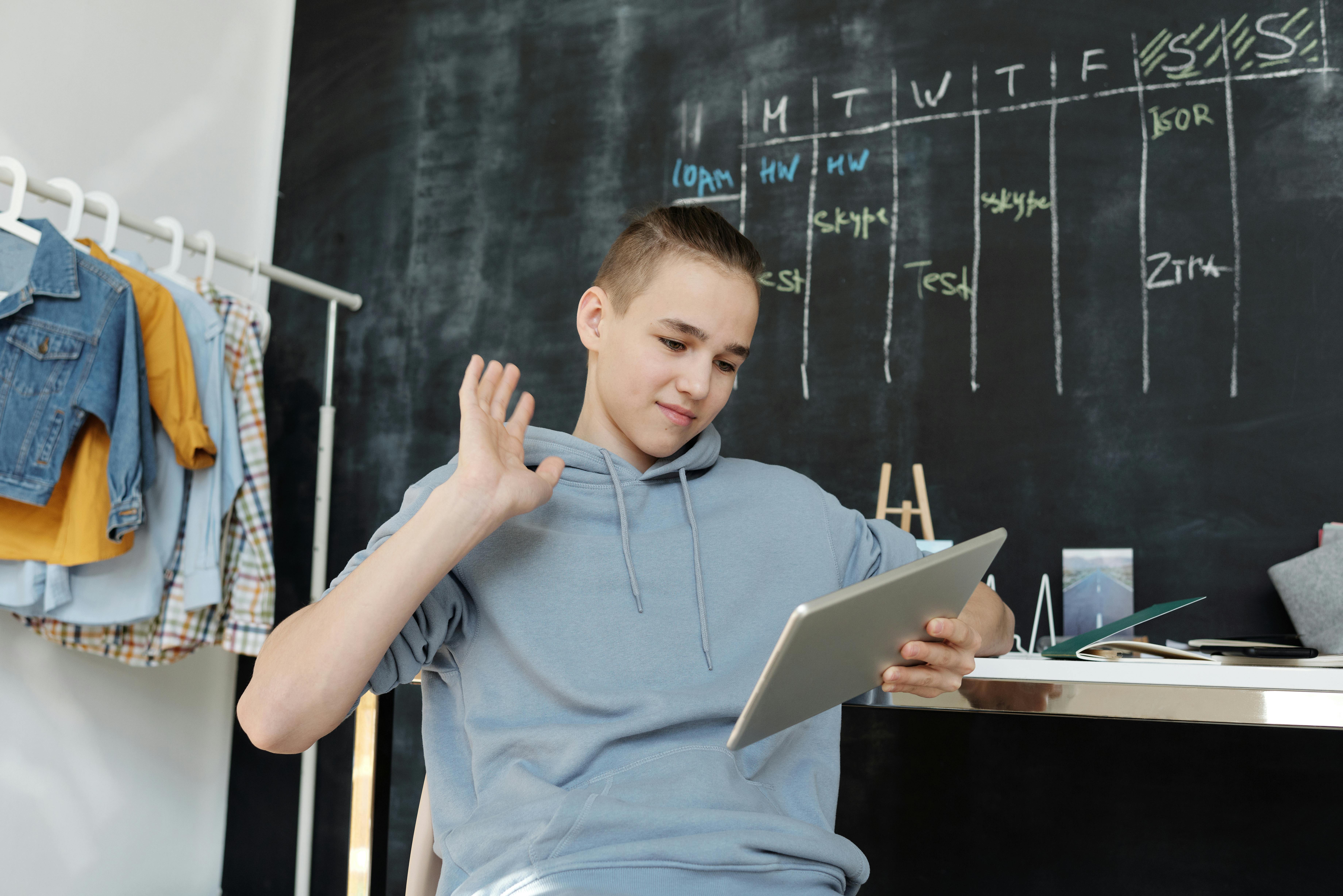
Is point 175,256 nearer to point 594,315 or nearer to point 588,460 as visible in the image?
point 594,315

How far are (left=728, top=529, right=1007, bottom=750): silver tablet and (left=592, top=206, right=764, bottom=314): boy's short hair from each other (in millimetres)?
413

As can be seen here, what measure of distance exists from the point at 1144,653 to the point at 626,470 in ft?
2.80

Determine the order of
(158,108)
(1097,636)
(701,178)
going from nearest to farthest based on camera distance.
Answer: (1097,636) < (701,178) < (158,108)

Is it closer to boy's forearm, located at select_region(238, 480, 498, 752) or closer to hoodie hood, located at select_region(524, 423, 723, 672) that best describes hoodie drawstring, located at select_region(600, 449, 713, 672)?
hoodie hood, located at select_region(524, 423, 723, 672)

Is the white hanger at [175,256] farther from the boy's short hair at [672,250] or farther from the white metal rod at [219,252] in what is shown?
the boy's short hair at [672,250]

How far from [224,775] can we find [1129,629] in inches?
86.8

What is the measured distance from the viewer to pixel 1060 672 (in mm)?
1232

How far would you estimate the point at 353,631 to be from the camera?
0.78m

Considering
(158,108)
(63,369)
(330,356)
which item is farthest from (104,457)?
(158,108)

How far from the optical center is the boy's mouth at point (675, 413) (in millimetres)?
1029

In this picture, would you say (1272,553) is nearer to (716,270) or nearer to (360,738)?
(716,270)

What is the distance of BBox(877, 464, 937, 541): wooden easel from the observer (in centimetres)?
175

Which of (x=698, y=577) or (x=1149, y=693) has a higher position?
(x=698, y=577)

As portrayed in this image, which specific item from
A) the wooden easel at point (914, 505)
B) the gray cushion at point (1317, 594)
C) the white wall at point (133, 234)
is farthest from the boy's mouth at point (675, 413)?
the white wall at point (133, 234)
